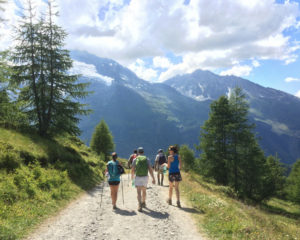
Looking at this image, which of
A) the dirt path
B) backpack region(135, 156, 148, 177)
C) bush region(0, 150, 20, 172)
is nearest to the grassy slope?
bush region(0, 150, 20, 172)

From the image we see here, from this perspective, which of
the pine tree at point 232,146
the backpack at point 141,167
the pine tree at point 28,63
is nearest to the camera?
the backpack at point 141,167

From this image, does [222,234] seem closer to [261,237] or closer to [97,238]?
[261,237]

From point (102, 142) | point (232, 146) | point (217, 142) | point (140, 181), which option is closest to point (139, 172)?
point (140, 181)

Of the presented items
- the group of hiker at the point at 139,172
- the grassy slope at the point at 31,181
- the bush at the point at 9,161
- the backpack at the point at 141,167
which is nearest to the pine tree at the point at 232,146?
the grassy slope at the point at 31,181

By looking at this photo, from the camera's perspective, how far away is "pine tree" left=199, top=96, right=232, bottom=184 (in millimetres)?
24797

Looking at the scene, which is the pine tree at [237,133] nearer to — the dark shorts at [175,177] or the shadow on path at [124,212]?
the dark shorts at [175,177]

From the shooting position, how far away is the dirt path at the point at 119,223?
7.31 m

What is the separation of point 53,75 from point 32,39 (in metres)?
3.39

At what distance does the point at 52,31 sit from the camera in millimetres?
19188

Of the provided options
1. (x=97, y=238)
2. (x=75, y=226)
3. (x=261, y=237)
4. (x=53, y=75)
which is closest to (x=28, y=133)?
(x=53, y=75)

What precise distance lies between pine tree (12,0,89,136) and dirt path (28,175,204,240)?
34.1ft

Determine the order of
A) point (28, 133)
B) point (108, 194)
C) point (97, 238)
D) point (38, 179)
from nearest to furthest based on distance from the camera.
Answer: point (97, 238), point (38, 179), point (108, 194), point (28, 133)

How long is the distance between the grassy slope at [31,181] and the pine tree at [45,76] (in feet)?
7.79

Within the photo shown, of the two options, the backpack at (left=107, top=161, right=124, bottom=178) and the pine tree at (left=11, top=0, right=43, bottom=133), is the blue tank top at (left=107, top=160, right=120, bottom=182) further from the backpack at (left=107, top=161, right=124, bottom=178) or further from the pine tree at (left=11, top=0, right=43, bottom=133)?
the pine tree at (left=11, top=0, right=43, bottom=133)
